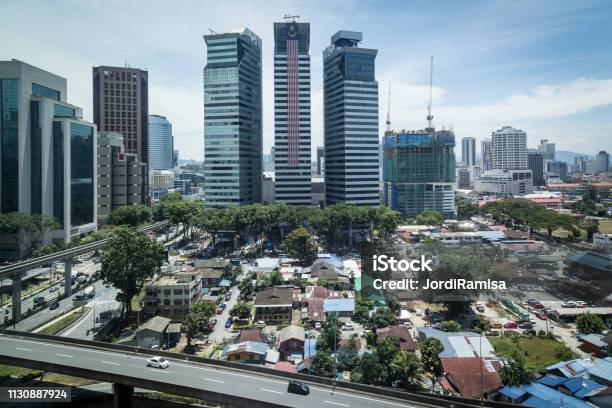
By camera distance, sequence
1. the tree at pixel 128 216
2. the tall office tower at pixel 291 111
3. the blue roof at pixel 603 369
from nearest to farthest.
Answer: the blue roof at pixel 603 369 < the tree at pixel 128 216 < the tall office tower at pixel 291 111

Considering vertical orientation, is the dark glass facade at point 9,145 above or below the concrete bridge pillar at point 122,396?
above

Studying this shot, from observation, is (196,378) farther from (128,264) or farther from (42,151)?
(42,151)

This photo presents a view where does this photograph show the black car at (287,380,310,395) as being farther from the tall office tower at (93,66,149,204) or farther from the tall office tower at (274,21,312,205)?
the tall office tower at (93,66,149,204)

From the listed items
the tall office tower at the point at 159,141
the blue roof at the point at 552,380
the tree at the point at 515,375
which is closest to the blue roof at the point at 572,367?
the blue roof at the point at 552,380

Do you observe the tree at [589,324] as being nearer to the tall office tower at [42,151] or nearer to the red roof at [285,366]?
the red roof at [285,366]

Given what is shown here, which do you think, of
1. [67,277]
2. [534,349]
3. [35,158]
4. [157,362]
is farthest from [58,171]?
[534,349]
